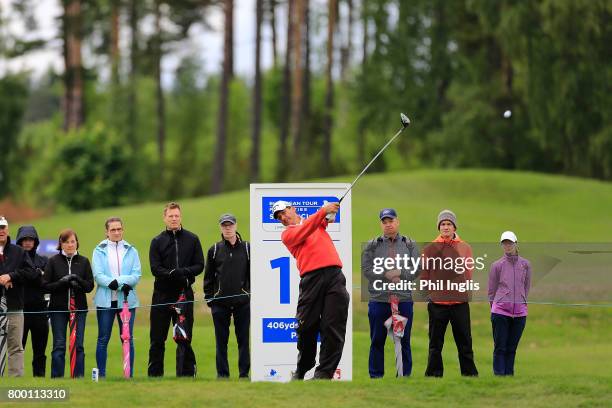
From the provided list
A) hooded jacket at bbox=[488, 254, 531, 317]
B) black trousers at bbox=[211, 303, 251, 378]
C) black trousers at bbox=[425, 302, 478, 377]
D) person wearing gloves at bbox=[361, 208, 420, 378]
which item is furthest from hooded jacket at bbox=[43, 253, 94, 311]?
hooded jacket at bbox=[488, 254, 531, 317]

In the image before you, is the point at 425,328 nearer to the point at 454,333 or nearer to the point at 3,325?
the point at 454,333

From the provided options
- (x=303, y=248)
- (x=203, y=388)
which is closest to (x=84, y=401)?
(x=203, y=388)

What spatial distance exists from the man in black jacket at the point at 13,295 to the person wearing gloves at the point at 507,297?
5.00 m

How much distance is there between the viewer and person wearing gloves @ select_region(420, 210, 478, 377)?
12.5 meters

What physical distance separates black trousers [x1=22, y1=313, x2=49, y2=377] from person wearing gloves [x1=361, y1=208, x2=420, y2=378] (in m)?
3.60

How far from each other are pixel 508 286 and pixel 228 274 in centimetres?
303

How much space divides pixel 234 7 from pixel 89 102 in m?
27.4

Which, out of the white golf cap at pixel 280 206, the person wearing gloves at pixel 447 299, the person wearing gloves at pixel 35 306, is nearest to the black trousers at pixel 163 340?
the person wearing gloves at pixel 35 306

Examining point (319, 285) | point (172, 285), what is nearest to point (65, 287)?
point (172, 285)

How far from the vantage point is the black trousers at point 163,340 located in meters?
13.1

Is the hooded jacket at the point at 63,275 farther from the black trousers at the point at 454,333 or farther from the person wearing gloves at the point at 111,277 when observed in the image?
the black trousers at the point at 454,333

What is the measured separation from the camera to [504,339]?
41.6ft

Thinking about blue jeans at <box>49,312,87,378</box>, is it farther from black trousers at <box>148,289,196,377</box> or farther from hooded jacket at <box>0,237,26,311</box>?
black trousers at <box>148,289,196,377</box>

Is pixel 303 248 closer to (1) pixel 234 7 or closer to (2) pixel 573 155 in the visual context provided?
(2) pixel 573 155
